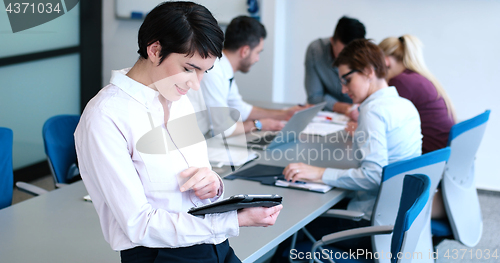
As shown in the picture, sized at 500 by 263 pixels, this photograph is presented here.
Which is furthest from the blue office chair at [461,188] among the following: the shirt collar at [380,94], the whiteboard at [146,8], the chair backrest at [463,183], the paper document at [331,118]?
the whiteboard at [146,8]

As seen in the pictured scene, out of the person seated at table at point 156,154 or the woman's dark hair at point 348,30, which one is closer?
the person seated at table at point 156,154

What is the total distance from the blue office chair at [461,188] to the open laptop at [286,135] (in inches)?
30.6

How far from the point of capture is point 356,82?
2277mm

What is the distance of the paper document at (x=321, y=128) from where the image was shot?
9.98 ft

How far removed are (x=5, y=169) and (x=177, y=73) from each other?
1.54m

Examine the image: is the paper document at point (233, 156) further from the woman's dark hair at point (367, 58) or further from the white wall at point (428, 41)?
the white wall at point (428, 41)

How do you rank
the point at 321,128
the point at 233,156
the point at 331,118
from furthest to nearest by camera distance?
the point at 331,118 < the point at 321,128 < the point at 233,156

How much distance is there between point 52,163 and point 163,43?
66.0 inches

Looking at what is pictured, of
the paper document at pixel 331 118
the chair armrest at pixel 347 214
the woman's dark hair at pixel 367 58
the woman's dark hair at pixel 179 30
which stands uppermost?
the woman's dark hair at pixel 179 30

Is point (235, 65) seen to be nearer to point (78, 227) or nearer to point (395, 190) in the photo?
point (395, 190)

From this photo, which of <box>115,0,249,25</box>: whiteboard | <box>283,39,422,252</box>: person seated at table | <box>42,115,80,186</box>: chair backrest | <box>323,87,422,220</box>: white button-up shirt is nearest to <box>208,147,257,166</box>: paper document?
<box>283,39,422,252</box>: person seated at table

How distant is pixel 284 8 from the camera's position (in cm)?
486

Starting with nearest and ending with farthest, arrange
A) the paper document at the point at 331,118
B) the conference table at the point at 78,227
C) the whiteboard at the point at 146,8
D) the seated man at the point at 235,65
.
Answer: the conference table at the point at 78,227, the seated man at the point at 235,65, the paper document at the point at 331,118, the whiteboard at the point at 146,8

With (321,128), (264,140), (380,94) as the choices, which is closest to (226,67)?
(264,140)
